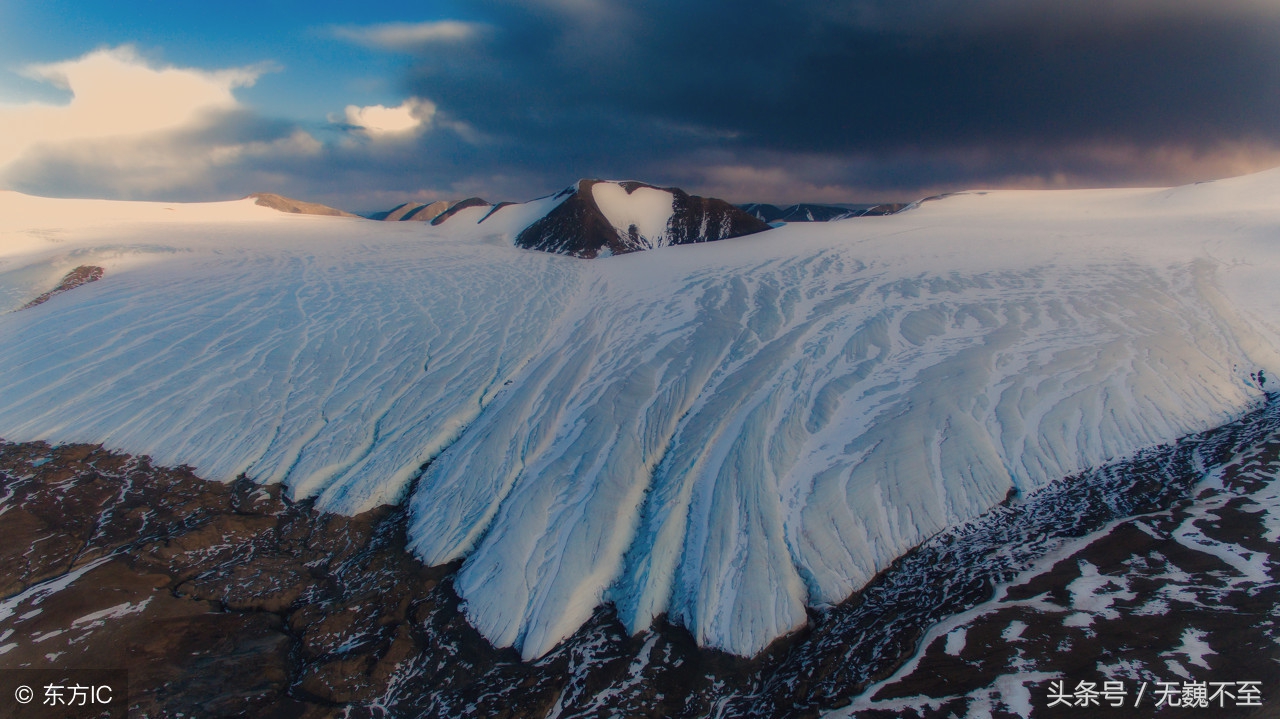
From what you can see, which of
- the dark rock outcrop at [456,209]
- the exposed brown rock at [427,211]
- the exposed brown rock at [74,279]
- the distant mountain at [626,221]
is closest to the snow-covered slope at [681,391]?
the exposed brown rock at [74,279]

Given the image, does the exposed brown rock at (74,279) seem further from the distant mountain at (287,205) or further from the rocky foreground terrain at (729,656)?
the distant mountain at (287,205)

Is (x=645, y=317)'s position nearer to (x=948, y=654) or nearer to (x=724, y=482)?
Answer: (x=724, y=482)

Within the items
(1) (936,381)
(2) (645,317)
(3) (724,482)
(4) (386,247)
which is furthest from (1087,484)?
(4) (386,247)

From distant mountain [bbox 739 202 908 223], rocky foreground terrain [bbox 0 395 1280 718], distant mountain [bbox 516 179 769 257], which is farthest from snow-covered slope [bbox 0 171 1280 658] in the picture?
distant mountain [bbox 739 202 908 223]

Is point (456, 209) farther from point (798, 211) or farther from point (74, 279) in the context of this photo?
point (798, 211)

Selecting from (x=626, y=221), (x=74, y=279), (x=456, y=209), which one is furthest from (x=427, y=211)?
(x=74, y=279)

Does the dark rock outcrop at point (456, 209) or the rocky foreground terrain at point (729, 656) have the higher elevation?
the dark rock outcrop at point (456, 209)
